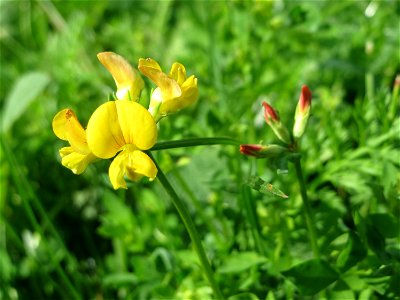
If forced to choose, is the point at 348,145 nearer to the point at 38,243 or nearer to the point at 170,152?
the point at 170,152

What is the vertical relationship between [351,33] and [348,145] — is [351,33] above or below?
above

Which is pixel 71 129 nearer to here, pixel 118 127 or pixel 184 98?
pixel 118 127

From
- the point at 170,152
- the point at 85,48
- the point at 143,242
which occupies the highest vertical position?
the point at 85,48

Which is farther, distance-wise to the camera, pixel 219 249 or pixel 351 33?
pixel 351 33

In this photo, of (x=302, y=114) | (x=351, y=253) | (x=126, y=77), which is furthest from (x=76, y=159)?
(x=351, y=253)

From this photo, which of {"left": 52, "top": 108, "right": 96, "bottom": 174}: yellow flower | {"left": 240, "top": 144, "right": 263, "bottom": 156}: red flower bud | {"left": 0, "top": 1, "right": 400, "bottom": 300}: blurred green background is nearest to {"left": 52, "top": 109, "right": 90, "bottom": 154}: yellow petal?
{"left": 52, "top": 108, "right": 96, "bottom": 174}: yellow flower

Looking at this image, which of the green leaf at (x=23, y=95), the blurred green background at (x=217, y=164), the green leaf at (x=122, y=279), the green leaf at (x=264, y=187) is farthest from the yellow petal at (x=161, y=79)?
the green leaf at (x=23, y=95)

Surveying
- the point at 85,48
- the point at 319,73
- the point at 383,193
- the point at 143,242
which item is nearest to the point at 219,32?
the point at 319,73

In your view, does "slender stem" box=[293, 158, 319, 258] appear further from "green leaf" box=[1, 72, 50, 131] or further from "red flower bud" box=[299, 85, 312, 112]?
"green leaf" box=[1, 72, 50, 131]
